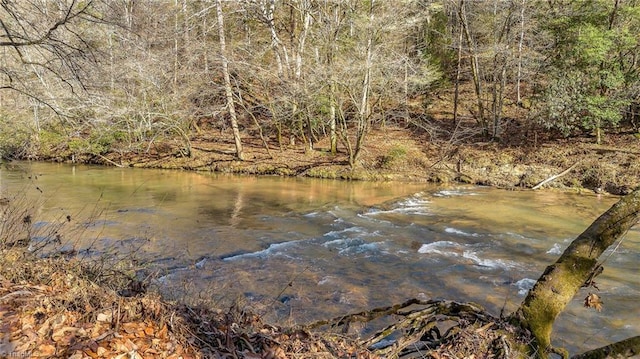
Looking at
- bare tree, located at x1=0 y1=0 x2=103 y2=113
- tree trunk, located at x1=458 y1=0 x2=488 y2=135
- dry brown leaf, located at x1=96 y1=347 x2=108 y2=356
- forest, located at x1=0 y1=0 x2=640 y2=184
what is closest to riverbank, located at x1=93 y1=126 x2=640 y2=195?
forest, located at x1=0 y1=0 x2=640 y2=184

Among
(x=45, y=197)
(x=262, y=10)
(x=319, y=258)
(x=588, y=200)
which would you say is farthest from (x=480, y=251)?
(x=262, y=10)

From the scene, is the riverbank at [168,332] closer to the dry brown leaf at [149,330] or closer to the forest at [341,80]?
the dry brown leaf at [149,330]

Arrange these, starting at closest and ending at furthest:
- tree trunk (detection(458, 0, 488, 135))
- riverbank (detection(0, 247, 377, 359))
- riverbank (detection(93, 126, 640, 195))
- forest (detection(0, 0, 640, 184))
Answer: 1. riverbank (detection(0, 247, 377, 359))
2. riverbank (detection(93, 126, 640, 195))
3. forest (detection(0, 0, 640, 184))
4. tree trunk (detection(458, 0, 488, 135))

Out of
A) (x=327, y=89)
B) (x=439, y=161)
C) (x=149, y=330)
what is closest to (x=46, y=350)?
(x=149, y=330)

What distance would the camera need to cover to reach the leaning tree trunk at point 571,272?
8.78 feet

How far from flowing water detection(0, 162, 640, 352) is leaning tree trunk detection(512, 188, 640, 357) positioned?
0.70ft

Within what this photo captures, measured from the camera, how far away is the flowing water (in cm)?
531

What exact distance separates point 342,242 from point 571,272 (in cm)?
535

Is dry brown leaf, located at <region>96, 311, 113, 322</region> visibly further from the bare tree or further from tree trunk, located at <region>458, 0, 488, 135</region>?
tree trunk, located at <region>458, 0, 488, 135</region>

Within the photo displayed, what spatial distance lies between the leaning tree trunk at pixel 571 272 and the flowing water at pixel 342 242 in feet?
0.70

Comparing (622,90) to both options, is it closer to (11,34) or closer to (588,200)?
(588,200)

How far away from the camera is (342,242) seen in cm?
795

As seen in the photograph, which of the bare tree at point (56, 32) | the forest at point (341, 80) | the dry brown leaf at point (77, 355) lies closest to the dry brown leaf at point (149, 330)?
the dry brown leaf at point (77, 355)

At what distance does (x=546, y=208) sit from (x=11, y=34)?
1162 cm
